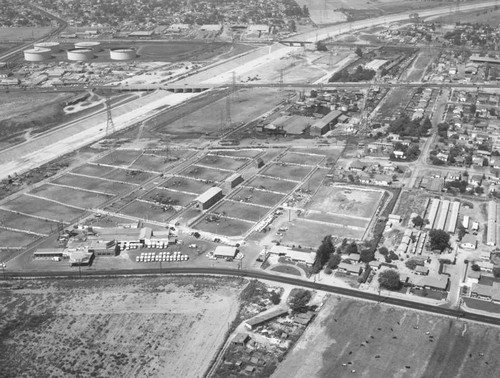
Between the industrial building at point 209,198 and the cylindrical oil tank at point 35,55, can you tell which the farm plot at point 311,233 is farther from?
the cylindrical oil tank at point 35,55

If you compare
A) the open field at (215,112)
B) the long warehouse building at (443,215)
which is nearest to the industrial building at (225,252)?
the long warehouse building at (443,215)

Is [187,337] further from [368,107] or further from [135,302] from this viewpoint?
[368,107]

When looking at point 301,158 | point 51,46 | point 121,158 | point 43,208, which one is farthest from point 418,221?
point 51,46

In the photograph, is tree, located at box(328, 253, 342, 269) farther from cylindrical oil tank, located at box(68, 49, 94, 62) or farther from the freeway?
cylindrical oil tank, located at box(68, 49, 94, 62)

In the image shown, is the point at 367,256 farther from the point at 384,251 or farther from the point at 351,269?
the point at 351,269

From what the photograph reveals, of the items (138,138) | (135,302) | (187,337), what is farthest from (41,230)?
(138,138)

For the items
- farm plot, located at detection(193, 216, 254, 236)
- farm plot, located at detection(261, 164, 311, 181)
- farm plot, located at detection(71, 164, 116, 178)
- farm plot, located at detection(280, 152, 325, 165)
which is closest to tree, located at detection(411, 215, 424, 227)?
farm plot, located at detection(193, 216, 254, 236)
